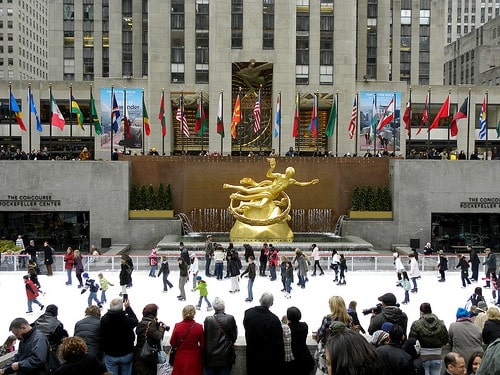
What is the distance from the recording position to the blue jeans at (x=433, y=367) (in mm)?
7277

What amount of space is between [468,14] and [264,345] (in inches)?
4466

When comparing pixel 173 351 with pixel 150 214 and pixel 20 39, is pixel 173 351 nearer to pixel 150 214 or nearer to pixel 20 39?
pixel 150 214

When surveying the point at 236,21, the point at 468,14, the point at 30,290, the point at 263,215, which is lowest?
the point at 30,290

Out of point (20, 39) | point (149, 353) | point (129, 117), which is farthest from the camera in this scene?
point (20, 39)

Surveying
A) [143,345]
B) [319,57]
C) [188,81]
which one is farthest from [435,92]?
[143,345]

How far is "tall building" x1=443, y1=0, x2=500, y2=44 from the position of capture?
108 meters

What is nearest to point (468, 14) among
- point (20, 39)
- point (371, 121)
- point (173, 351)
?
point (20, 39)

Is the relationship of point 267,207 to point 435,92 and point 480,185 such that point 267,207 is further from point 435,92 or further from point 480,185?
point 435,92

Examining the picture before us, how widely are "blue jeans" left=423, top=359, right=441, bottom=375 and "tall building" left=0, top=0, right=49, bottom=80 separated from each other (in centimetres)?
9573

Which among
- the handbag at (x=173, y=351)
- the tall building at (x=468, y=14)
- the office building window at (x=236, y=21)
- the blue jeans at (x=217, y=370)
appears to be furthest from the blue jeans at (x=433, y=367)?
the tall building at (x=468, y=14)

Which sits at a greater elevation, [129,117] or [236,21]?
[236,21]

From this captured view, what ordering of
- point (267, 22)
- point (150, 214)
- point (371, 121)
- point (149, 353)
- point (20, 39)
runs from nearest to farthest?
point (149, 353)
point (150, 214)
point (267, 22)
point (371, 121)
point (20, 39)

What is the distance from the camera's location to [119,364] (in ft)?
23.1

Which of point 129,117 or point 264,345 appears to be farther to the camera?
point 129,117
